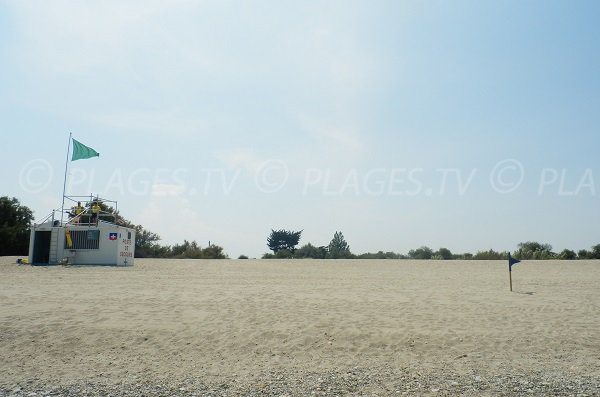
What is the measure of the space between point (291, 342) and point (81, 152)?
2733cm

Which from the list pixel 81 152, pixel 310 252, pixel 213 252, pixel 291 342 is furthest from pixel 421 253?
pixel 291 342

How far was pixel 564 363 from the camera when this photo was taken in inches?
313

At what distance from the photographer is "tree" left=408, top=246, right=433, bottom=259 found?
4628 centimetres

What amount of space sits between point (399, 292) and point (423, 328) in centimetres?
527

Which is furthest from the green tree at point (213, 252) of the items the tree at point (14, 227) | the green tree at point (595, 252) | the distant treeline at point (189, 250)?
the green tree at point (595, 252)

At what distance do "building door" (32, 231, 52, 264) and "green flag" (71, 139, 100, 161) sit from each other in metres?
6.01

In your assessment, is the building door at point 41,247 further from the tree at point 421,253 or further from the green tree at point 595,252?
the green tree at point 595,252

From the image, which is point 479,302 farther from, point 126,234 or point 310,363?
point 126,234

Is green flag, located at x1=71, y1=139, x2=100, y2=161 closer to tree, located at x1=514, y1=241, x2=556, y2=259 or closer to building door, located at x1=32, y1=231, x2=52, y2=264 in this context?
building door, located at x1=32, y1=231, x2=52, y2=264

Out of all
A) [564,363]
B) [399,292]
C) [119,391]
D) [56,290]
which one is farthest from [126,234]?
[564,363]

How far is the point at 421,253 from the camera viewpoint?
4688 centimetres

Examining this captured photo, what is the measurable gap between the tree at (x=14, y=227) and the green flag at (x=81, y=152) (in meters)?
14.2

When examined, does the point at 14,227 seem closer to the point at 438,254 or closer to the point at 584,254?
the point at 438,254

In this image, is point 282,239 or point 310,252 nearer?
point 310,252
